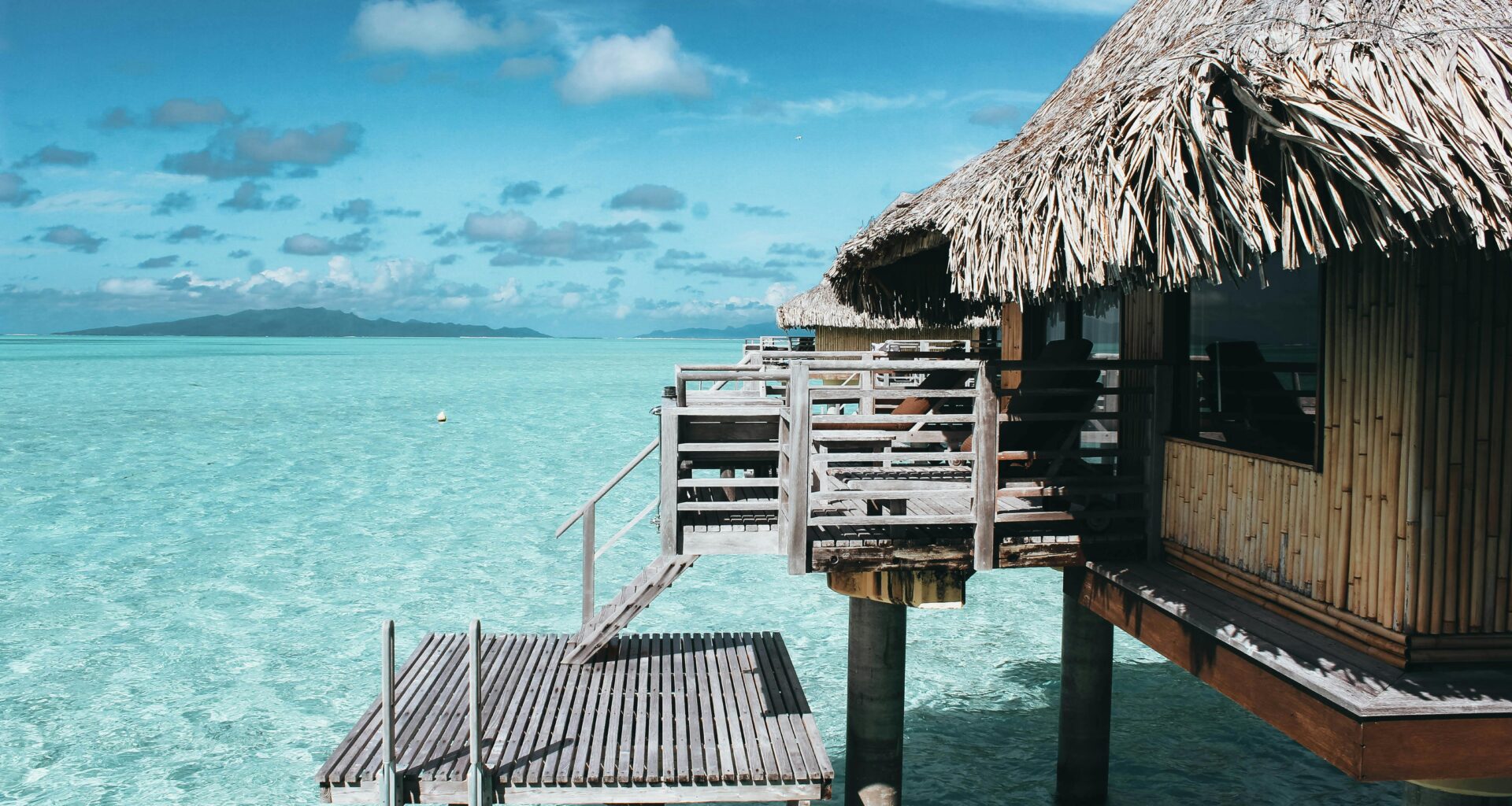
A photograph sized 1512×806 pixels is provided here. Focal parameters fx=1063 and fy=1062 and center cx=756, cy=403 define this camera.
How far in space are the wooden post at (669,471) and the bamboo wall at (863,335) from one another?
1817 cm

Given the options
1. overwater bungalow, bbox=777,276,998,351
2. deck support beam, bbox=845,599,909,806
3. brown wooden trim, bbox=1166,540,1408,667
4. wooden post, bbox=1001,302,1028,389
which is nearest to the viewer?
brown wooden trim, bbox=1166,540,1408,667

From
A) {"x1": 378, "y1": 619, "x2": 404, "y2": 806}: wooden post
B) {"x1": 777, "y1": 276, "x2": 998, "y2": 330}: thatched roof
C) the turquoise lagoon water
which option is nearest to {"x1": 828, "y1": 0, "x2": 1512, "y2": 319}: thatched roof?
{"x1": 378, "y1": 619, "x2": 404, "y2": 806}: wooden post

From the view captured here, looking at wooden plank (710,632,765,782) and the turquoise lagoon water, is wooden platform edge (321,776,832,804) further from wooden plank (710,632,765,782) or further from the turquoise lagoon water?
the turquoise lagoon water

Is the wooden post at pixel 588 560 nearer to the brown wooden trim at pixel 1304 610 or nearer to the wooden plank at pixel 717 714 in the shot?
the wooden plank at pixel 717 714

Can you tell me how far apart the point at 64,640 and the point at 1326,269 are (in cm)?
1380

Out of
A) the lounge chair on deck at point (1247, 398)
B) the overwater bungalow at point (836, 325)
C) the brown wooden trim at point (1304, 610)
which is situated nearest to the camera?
the brown wooden trim at point (1304, 610)

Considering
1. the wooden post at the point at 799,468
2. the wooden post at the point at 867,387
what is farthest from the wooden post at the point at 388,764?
the wooden post at the point at 867,387

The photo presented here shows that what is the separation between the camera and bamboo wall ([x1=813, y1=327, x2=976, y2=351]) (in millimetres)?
25562

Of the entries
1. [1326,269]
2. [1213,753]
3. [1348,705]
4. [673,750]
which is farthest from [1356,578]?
A: [1213,753]

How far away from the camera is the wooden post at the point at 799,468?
4645 mm

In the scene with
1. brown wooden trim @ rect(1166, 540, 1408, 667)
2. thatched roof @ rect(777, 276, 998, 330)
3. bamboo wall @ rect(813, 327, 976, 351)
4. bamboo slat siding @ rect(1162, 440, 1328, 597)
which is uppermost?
thatched roof @ rect(777, 276, 998, 330)

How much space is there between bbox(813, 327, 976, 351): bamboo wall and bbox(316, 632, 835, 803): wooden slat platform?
17113mm

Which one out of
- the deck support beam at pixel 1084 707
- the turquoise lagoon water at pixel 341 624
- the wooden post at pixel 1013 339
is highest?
the wooden post at pixel 1013 339

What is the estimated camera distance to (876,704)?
6.39 meters
